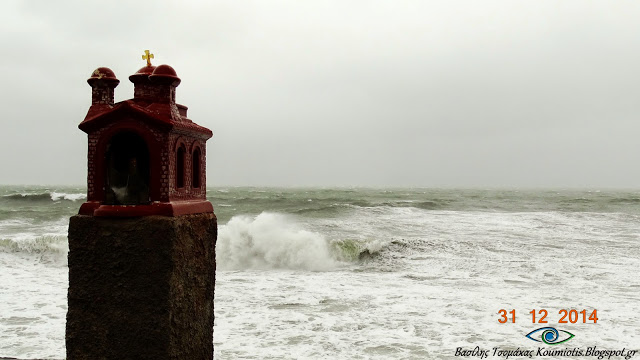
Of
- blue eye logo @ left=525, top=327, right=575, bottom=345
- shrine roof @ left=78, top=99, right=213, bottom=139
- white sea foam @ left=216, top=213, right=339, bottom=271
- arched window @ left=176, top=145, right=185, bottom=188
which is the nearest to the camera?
shrine roof @ left=78, top=99, right=213, bottom=139

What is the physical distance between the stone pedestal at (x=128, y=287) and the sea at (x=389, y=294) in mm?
2593

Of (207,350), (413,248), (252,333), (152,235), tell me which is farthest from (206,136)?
(413,248)

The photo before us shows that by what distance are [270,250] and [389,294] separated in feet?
16.1

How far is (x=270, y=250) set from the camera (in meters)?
12.9

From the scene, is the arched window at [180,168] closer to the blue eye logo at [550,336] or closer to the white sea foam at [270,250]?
the blue eye logo at [550,336]

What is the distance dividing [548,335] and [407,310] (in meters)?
1.95

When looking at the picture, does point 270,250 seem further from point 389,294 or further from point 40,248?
point 40,248

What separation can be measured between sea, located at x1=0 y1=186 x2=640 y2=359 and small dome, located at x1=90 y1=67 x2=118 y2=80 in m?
3.45

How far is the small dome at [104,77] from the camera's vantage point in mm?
3523

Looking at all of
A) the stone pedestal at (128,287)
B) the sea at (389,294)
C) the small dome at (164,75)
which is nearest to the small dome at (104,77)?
the small dome at (164,75)

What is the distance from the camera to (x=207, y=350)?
12.1ft

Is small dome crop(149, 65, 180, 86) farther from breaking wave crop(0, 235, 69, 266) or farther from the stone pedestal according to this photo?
breaking wave crop(0, 235, 69, 266)

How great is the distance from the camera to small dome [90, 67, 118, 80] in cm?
353

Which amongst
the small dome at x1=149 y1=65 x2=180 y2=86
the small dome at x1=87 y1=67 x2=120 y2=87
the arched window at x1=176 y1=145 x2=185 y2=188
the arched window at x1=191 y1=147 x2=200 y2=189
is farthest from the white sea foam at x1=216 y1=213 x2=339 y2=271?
the small dome at x1=149 y1=65 x2=180 y2=86
